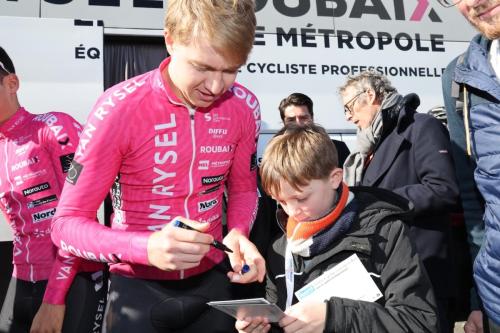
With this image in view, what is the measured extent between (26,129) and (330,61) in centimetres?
242

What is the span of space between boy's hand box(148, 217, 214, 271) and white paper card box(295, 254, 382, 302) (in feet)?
1.39

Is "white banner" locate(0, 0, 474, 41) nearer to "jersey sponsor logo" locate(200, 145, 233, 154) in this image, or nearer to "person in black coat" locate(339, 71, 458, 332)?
"person in black coat" locate(339, 71, 458, 332)

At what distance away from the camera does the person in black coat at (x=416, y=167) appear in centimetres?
212

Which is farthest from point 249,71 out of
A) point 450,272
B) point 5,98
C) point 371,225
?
point 371,225

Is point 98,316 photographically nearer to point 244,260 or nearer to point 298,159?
point 244,260

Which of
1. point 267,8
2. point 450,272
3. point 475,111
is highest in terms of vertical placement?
point 267,8

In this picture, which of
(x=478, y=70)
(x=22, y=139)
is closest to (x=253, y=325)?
(x=478, y=70)

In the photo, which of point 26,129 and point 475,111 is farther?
point 26,129

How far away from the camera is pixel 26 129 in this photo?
7.55ft

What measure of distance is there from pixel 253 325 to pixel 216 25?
0.82 m

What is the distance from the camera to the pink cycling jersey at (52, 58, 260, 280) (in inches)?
52.4

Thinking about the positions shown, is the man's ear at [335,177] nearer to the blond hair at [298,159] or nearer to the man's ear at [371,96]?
the blond hair at [298,159]

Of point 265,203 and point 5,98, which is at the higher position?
point 5,98

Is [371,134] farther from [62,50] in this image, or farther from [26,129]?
[62,50]
